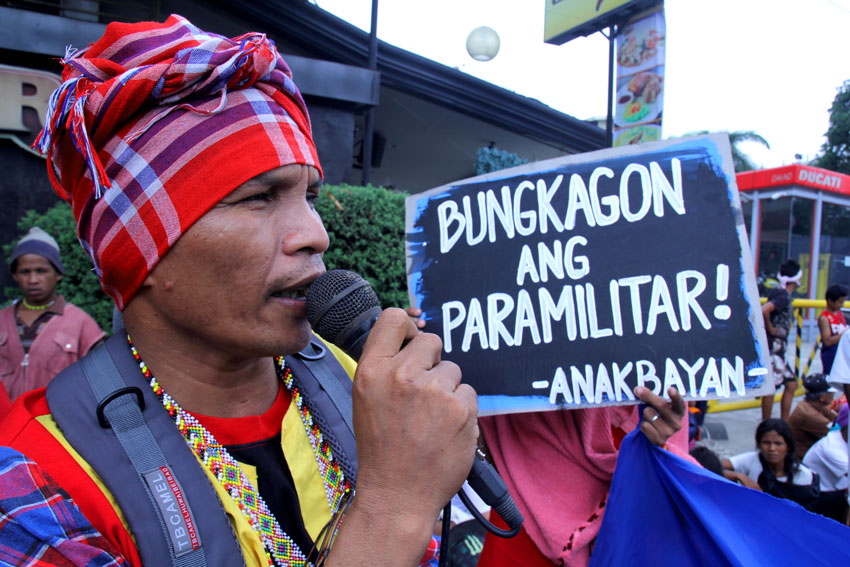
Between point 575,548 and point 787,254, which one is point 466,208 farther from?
point 787,254

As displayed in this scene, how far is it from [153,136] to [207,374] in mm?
498

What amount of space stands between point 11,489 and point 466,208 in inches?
54.9

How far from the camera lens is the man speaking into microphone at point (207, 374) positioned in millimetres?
924

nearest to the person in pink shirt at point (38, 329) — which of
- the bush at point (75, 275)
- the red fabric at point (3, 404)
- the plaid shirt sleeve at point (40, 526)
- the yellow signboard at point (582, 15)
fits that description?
the bush at point (75, 275)

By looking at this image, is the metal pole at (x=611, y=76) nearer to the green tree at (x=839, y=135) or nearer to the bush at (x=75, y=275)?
the bush at (x=75, y=275)

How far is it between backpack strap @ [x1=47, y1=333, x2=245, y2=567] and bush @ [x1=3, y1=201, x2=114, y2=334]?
4.60m

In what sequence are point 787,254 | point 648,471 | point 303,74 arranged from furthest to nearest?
point 787,254 → point 303,74 → point 648,471

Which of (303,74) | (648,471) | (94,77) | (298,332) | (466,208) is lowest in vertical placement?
(648,471)

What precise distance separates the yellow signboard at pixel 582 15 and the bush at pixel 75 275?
7136 mm

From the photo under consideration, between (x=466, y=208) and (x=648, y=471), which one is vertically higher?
(x=466, y=208)

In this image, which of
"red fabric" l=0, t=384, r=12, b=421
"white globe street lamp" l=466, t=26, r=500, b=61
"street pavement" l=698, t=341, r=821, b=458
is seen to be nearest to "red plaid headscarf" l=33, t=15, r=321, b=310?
"red fabric" l=0, t=384, r=12, b=421

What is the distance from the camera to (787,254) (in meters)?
14.0

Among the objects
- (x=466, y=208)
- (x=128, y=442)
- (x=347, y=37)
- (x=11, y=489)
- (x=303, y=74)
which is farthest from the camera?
(x=347, y=37)

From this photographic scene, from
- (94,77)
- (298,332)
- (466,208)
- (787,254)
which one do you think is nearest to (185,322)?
(298,332)
